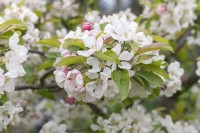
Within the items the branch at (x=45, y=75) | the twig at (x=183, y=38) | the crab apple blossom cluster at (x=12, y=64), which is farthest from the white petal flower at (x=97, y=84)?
A: the twig at (x=183, y=38)

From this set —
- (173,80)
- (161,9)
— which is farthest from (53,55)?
(161,9)

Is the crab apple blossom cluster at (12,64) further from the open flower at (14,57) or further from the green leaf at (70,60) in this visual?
the green leaf at (70,60)

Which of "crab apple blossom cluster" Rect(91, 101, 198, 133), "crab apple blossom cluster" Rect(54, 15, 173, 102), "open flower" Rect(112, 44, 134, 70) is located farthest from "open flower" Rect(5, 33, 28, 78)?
"crab apple blossom cluster" Rect(91, 101, 198, 133)

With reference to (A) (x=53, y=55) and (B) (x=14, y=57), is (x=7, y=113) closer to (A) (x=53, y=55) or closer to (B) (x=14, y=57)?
(B) (x=14, y=57)

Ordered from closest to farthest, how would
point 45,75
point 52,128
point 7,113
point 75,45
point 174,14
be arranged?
1. point 75,45
2. point 7,113
3. point 52,128
4. point 45,75
5. point 174,14

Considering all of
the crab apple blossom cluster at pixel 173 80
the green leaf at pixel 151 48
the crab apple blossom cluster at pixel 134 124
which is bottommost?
the crab apple blossom cluster at pixel 134 124
